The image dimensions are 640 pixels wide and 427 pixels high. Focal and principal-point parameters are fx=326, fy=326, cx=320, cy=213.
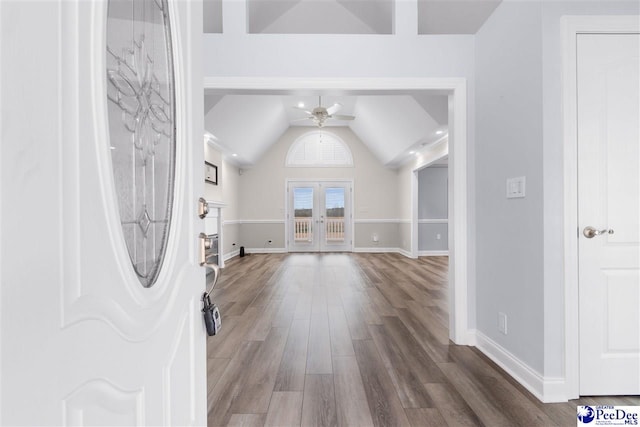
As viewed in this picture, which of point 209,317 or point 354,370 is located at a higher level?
point 209,317

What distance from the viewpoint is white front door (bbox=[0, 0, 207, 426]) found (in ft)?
1.06

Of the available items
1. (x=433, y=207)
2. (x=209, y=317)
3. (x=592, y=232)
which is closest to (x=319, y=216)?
(x=433, y=207)

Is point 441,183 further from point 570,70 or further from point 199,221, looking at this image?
point 199,221

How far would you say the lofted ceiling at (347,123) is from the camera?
186 inches

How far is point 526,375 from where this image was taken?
1.82m

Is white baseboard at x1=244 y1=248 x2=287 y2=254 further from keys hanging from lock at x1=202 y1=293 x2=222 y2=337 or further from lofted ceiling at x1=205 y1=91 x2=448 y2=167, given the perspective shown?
keys hanging from lock at x1=202 y1=293 x2=222 y2=337

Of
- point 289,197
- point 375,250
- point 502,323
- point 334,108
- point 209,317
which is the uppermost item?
point 334,108

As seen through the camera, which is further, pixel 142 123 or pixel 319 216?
pixel 319 216

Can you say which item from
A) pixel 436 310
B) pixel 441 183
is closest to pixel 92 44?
pixel 436 310

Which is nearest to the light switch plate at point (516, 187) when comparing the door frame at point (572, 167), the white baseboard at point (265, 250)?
the door frame at point (572, 167)

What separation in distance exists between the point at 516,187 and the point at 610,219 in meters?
0.46

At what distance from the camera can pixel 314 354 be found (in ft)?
7.27

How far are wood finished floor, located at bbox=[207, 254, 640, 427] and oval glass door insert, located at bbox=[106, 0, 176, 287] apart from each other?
1242mm

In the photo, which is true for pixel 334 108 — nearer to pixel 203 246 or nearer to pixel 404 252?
pixel 404 252
